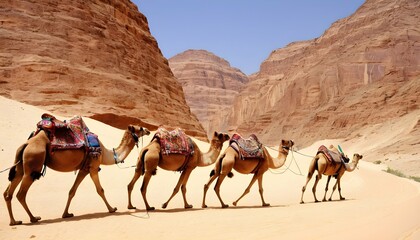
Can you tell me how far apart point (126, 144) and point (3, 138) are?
374 inches

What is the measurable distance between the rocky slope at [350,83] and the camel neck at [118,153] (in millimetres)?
65000

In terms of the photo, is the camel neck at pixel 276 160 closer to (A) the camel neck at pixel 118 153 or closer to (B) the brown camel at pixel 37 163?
(A) the camel neck at pixel 118 153

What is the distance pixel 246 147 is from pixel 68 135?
5.04m

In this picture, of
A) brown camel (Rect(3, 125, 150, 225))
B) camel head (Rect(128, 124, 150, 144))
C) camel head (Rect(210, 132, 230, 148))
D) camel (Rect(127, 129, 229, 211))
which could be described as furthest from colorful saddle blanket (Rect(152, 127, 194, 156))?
brown camel (Rect(3, 125, 150, 225))

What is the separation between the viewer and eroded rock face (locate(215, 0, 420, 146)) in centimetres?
7594

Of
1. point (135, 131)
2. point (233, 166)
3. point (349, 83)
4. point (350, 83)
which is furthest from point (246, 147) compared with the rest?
point (349, 83)

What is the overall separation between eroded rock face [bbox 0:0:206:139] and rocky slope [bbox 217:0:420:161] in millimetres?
43456

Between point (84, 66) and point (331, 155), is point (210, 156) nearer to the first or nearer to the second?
point (331, 155)

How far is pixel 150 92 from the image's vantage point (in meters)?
38.5

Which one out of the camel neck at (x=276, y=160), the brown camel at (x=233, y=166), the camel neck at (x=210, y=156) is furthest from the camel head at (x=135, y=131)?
the camel neck at (x=276, y=160)

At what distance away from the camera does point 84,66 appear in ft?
114

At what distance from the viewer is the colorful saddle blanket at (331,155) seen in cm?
1400

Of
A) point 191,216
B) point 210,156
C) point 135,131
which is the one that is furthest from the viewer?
point 210,156

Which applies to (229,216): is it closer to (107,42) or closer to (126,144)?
(126,144)
